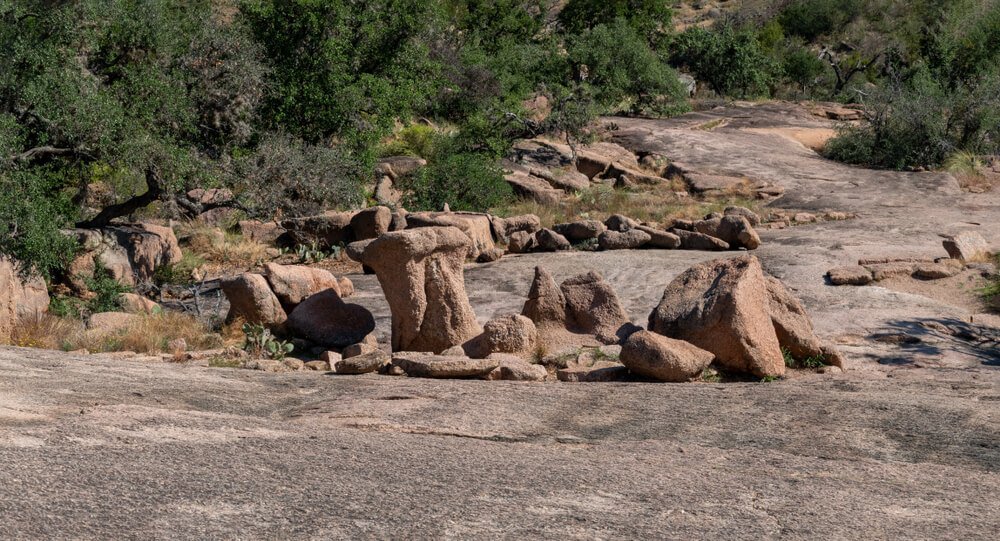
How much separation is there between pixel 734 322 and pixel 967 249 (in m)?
7.18

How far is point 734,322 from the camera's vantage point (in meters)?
8.61

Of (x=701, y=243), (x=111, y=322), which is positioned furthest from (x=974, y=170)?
(x=111, y=322)

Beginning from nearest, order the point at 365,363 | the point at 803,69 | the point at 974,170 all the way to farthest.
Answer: the point at 365,363 < the point at 974,170 < the point at 803,69

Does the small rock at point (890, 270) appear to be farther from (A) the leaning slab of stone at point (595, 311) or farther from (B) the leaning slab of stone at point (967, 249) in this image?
(A) the leaning slab of stone at point (595, 311)

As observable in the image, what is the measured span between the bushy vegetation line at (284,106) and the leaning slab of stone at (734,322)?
24.9 feet

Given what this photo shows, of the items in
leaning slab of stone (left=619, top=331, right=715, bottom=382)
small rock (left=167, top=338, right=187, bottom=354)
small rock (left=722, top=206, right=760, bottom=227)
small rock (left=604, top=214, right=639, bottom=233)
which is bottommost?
small rock (left=167, top=338, right=187, bottom=354)

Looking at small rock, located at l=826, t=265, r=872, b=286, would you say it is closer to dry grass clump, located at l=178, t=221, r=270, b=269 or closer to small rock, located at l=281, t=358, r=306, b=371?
small rock, located at l=281, t=358, r=306, b=371

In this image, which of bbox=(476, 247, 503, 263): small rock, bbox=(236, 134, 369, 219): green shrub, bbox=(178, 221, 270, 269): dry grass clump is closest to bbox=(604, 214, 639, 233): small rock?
Result: bbox=(476, 247, 503, 263): small rock

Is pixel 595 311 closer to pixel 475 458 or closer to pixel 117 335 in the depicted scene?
pixel 117 335

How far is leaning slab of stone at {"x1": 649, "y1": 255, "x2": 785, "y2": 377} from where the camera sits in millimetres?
8602

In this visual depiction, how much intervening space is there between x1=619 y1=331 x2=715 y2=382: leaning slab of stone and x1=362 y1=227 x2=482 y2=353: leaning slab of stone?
211 cm

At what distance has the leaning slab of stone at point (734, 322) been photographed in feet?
28.2

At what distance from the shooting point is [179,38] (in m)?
16.0

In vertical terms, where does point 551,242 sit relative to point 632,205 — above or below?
below
